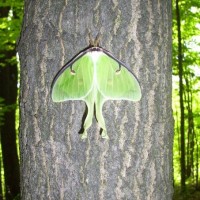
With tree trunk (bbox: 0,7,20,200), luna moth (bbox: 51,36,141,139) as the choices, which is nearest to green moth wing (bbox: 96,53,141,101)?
luna moth (bbox: 51,36,141,139)

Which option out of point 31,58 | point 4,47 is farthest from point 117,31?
point 4,47

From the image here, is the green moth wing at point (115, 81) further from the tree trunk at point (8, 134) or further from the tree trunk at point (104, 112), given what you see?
the tree trunk at point (8, 134)

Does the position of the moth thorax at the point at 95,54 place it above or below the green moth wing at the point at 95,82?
above

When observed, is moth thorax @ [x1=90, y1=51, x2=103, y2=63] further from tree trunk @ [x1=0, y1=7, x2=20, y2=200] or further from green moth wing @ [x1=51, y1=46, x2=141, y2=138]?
tree trunk @ [x1=0, y1=7, x2=20, y2=200]

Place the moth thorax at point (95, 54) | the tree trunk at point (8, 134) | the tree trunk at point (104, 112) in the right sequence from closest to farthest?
the moth thorax at point (95, 54)
the tree trunk at point (104, 112)
the tree trunk at point (8, 134)

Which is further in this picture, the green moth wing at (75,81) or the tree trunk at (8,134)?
the tree trunk at (8,134)

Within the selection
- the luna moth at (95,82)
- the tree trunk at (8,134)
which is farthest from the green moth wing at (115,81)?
the tree trunk at (8,134)

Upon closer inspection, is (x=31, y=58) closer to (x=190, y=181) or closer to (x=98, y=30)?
(x=98, y=30)
